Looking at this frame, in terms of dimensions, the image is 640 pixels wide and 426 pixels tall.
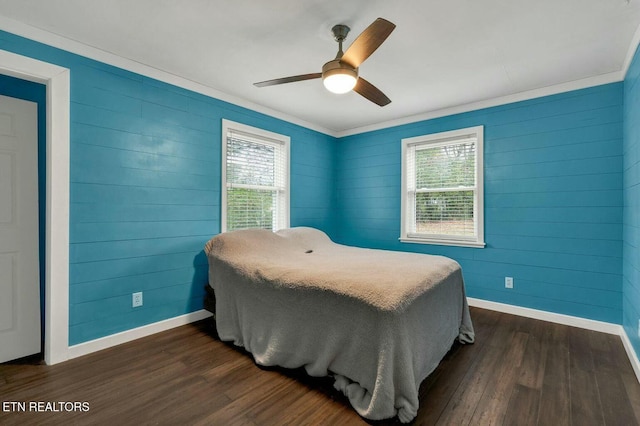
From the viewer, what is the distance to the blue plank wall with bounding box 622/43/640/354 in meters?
2.24

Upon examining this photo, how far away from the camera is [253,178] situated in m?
3.76

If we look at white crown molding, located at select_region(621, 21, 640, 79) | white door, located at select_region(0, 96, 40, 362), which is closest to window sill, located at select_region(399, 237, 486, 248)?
white crown molding, located at select_region(621, 21, 640, 79)

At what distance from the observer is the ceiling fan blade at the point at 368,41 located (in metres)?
1.64

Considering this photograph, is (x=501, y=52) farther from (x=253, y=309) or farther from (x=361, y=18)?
(x=253, y=309)

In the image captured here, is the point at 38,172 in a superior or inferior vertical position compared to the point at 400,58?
inferior

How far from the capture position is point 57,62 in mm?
2291

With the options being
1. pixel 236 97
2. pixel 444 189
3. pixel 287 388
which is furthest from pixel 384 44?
pixel 287 388

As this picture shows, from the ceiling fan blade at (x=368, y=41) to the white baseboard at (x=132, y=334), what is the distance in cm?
284

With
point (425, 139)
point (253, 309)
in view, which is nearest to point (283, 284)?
point (253, 309)

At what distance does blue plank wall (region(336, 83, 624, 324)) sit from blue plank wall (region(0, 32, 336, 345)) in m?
2.94

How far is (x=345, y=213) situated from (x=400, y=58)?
2.66m

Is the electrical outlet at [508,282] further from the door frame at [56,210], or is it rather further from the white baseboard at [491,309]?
the door frame at [56,210]

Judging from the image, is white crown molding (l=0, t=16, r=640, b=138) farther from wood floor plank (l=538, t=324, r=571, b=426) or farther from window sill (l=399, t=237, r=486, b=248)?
wood floor plank (l=538, t=324, r=571, b=426)

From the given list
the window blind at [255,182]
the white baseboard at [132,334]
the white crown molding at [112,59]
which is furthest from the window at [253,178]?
the white baseboard at [132,334]
